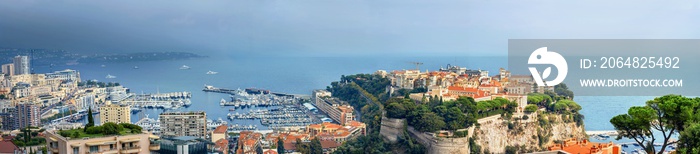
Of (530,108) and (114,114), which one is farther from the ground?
(530,108)

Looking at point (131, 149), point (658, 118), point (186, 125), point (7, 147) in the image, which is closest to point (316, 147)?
point (186, 125)

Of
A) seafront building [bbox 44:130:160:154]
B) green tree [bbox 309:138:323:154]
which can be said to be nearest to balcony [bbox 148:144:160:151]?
seafront building [bbox 44:130:160:154]

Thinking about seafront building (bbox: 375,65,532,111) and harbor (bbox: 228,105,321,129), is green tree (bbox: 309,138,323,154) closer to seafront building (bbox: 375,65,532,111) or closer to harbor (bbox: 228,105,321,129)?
seafront building (bbox: 375,65,532,111)

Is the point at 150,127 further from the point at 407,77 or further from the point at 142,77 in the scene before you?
the point at 142,77

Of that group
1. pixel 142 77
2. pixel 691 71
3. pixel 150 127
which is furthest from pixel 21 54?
pixel 691 71

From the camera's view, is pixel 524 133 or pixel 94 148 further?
pixel 524 133

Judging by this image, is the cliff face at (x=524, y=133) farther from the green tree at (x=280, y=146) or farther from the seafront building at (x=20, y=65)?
the seafront building at (x=20, y=65)

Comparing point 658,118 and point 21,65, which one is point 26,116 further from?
point 658,118
